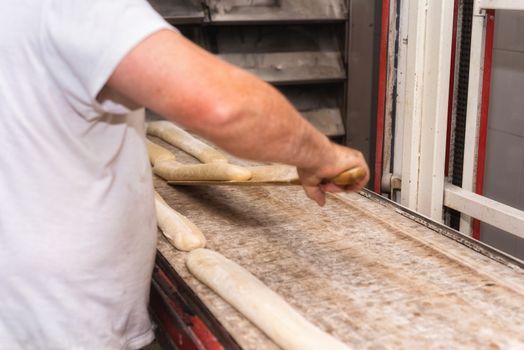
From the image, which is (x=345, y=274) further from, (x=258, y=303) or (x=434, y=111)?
(x=434, y=111)

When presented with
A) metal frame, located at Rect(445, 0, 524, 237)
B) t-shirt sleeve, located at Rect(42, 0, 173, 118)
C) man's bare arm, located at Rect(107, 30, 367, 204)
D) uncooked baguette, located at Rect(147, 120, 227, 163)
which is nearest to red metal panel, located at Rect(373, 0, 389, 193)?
metal frame, located at Rect(445, 0, 524, 237)

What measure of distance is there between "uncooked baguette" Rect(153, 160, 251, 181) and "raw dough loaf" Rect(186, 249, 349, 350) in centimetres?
37

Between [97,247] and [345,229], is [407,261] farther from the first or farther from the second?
[97,247]

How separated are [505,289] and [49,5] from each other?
1055 mm

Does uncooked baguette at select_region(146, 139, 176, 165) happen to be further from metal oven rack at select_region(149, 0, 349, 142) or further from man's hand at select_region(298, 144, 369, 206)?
man's hand at select_region(298, 144, 369, 206)

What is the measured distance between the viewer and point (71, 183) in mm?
1139

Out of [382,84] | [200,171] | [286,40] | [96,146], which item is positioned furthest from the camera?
[286,40]

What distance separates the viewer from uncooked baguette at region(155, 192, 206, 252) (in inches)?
65.0

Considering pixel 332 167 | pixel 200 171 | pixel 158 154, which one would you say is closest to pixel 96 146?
pixel 332 167

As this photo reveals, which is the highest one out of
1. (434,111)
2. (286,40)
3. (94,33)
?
(94,33)

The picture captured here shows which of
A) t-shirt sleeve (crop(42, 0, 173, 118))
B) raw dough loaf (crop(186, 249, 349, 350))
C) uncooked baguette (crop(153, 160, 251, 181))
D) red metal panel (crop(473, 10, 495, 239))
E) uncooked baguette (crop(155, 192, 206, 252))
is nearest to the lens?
t-shirt sleeve (crop(42, 0, 173, 118))

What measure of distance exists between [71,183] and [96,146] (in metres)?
0.08

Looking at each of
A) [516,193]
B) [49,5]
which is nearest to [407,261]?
[49,5]

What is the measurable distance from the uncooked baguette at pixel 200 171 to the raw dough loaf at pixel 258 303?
37 cm
